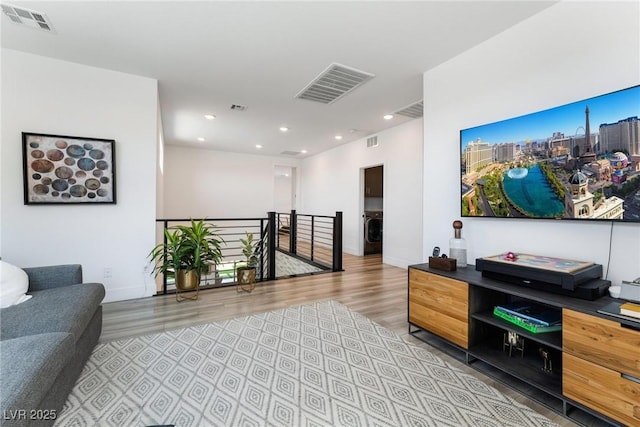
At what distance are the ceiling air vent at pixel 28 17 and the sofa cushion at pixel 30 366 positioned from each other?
2.43 m

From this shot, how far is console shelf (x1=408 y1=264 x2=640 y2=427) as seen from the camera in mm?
1336

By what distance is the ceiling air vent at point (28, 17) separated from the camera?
214 cm

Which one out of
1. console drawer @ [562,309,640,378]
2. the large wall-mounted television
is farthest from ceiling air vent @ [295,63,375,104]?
console drawer @ [562,309,640,378]

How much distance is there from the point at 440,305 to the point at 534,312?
1.95 ft

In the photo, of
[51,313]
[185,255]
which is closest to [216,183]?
[185,255]

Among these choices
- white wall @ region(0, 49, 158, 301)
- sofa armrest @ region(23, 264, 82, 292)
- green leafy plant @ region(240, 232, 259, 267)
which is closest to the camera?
sofa armrest @ region(23, 264, 82, 292)

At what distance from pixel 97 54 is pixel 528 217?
4129 mm

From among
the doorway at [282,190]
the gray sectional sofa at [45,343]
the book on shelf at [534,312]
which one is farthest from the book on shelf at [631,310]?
the doorway at [282,190]

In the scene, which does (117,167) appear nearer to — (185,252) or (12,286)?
(185,252)

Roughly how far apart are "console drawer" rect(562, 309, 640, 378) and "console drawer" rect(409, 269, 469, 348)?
60 centimetres

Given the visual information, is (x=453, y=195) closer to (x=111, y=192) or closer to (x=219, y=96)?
(x=219, y=96)

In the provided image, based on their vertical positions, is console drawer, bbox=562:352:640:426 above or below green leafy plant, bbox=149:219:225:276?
below

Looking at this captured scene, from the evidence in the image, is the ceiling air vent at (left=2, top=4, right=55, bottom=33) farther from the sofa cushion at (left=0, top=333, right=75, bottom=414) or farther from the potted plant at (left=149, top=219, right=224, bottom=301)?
the sofa cushion at (left=0, top=333, right=75, bottom=414)

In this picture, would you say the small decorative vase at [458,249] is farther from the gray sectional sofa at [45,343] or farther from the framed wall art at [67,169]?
the framed wall art at [67,169]
